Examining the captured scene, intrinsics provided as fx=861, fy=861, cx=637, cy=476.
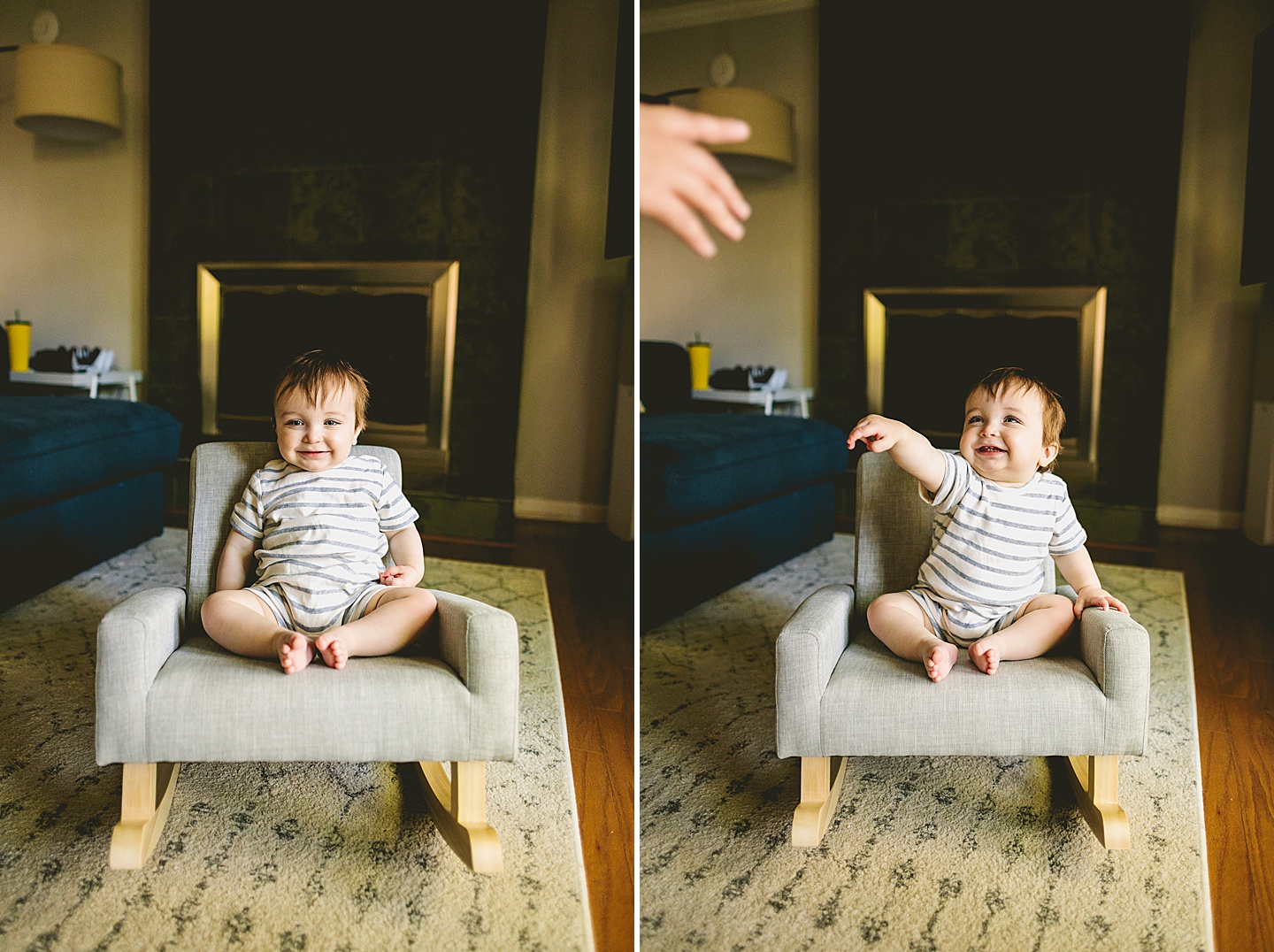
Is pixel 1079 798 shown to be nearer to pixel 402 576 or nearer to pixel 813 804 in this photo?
pixel 813 804

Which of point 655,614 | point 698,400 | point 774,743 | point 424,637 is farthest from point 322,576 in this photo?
point 774,743

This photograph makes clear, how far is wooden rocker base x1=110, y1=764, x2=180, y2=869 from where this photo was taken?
3.74ft

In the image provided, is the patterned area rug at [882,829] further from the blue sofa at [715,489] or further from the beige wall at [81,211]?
the beige wall at [81,211]

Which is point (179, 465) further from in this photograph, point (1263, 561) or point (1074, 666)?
point (1263, 561)

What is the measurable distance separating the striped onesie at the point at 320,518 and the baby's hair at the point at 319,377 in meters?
0.10

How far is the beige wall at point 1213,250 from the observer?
1.02m

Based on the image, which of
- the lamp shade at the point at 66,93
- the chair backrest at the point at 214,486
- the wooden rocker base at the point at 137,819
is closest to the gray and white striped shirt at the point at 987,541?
the chair backrest at the point at 214,486

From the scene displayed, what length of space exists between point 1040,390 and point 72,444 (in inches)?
53.8

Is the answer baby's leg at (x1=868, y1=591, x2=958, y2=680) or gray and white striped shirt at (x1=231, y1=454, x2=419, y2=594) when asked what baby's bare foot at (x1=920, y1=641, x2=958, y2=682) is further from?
gray and white striped shirt at (x1=231, y1=454, x2=419, y2=594)

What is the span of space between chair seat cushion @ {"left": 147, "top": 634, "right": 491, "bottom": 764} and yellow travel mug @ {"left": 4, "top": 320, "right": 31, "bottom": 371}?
52 cm

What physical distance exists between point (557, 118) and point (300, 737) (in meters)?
0.95

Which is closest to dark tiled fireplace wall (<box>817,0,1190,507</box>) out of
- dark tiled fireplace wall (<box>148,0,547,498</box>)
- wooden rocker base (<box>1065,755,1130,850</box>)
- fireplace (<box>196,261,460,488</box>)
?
wooden rocker base (<box>1065,755,1130,850</box>)

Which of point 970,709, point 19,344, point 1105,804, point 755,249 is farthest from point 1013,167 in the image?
point 19,344

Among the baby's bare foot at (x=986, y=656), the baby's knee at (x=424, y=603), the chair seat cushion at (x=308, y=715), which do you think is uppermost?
the baby's knee at (x=424, y=603)
